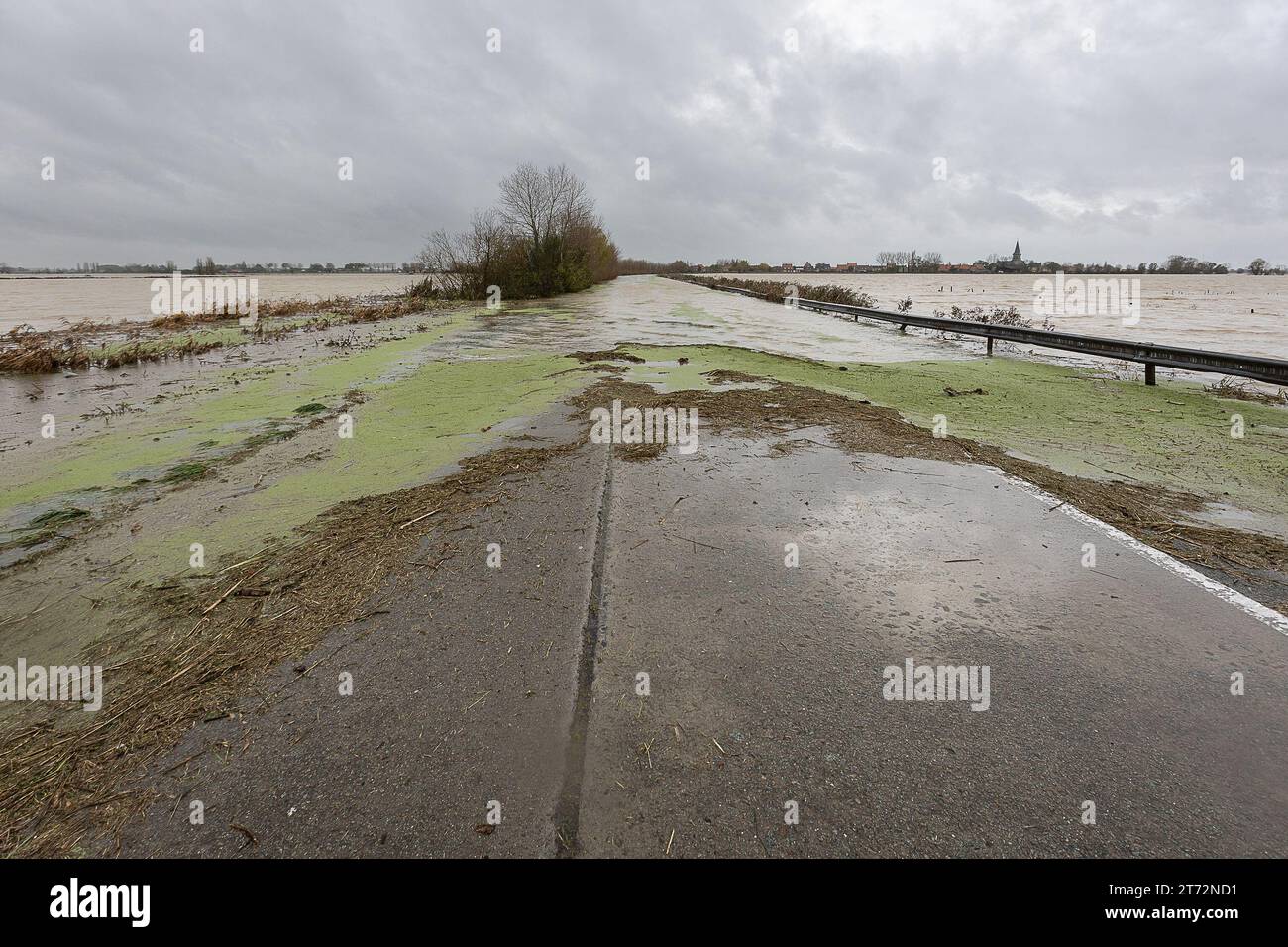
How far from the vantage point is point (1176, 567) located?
3697 mm

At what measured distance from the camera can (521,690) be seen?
2.60m

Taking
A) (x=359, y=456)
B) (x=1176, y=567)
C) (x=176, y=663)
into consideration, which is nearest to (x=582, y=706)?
(x=176, y=663)

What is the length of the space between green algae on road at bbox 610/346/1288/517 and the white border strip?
1.27 meters

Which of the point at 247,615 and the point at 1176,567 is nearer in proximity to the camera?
the point at 247,615

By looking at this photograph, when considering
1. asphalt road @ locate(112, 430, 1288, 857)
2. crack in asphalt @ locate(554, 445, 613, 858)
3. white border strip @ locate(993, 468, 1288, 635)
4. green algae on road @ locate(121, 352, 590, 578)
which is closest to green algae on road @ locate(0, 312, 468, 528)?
green algae on road @ locate(121, 352, 590, 578)

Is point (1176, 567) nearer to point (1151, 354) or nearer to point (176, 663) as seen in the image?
point (176, 663)

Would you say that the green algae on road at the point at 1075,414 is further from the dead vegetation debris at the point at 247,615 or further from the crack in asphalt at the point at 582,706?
the crack in asphalt at the point at 582,706

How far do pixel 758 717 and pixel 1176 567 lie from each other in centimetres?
324

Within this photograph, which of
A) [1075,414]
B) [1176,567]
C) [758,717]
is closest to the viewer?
[758,717]

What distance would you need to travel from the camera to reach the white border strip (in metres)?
3.12

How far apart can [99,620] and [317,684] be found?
5.54 feet

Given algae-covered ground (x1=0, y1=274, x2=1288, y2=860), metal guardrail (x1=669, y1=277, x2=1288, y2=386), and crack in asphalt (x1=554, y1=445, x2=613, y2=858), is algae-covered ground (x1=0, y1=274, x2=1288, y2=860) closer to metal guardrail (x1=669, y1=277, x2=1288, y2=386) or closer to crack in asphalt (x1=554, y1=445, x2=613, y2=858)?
metal guardrail (x1=669, y1=277, x2=1288, y2=386)

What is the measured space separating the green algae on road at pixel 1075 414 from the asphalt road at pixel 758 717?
8.66 ft
